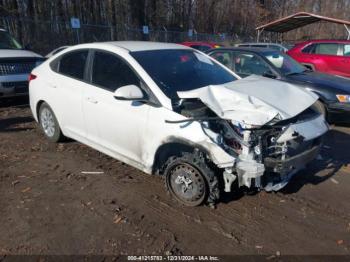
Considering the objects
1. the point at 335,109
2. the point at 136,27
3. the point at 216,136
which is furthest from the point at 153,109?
the point at 136,27

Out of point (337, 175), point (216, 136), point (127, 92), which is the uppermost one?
point (127, 92)

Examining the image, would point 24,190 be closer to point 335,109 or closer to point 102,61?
point 102,61

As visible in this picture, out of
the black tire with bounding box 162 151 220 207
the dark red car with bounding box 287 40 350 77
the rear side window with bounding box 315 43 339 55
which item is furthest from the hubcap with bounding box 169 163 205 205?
the rear side window with bounding box 315 43 339 55

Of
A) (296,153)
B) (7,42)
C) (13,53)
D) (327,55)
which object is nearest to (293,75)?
(296,153)

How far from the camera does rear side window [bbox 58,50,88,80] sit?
4887mm

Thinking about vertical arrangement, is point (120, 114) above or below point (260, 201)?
above

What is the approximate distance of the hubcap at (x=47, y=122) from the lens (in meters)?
5.66

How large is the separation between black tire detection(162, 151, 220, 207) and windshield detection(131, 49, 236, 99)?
779 millimetres

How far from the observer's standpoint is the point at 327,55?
11086 mm

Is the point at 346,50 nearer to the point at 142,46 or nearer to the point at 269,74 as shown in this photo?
the point at 269,74

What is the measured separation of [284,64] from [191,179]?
16.4 ft

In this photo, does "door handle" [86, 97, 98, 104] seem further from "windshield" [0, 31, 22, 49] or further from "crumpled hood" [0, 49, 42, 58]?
"windshield" [0, 31, 22, 49]

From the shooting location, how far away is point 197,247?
3209mm

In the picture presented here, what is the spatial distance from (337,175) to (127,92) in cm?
319
